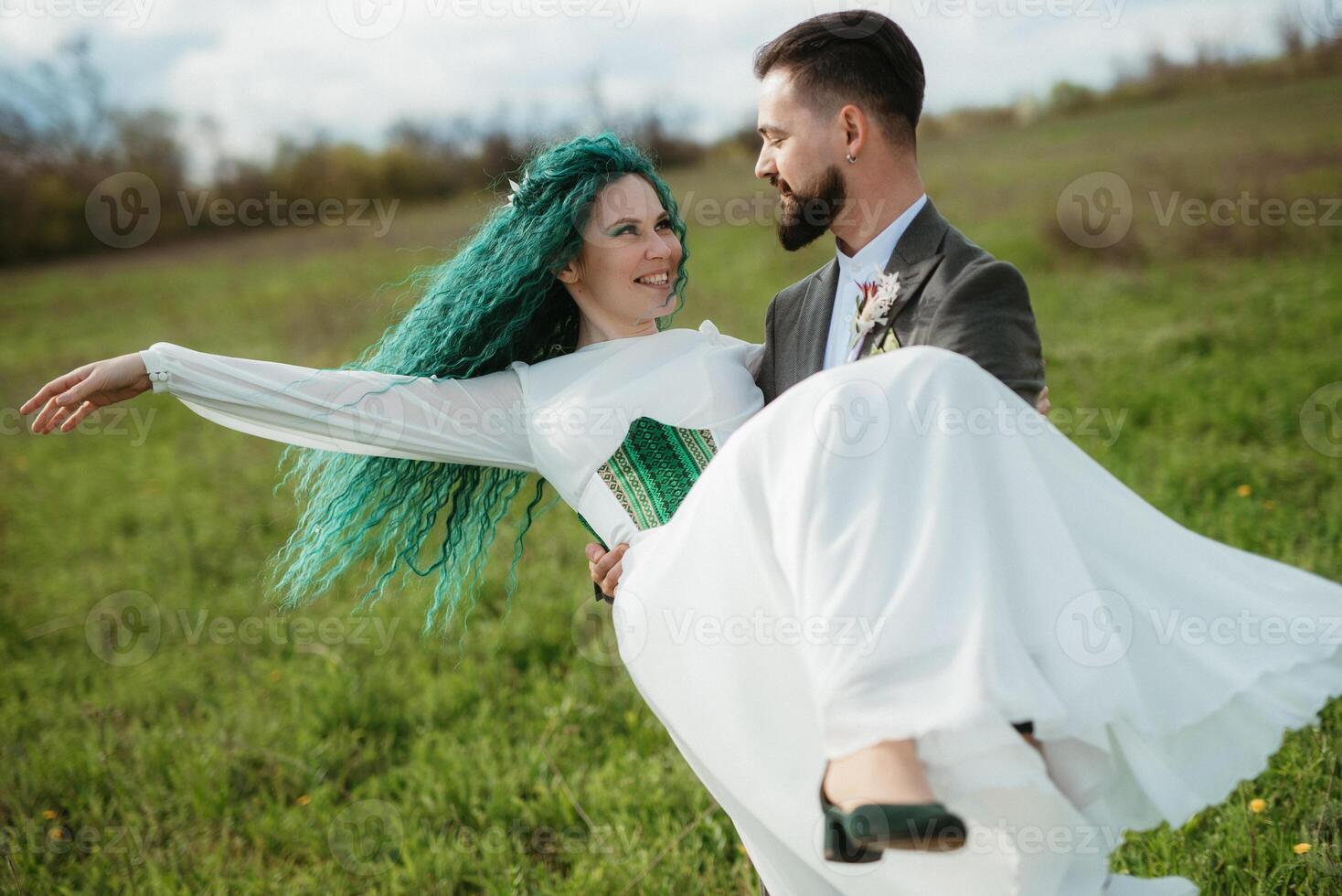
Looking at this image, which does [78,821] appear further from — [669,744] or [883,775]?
[883,775]

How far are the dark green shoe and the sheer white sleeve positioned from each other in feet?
5.42

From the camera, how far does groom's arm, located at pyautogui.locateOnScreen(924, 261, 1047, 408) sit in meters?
2.52

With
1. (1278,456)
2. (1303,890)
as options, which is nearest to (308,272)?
(1278,456)

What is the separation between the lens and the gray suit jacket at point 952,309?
2539 millimetres

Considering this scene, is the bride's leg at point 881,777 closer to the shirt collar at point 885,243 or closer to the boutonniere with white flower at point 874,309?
the boutonniere with white flower at point 874,309

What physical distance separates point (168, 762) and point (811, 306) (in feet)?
10.9

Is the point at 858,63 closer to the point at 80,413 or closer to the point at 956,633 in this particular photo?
the point at 956,633

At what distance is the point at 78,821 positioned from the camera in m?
4.18

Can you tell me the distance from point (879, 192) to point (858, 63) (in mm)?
342

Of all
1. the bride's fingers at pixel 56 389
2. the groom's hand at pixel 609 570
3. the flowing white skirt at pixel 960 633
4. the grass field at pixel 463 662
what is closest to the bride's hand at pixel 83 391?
the bride's fingers at pixel 56 389

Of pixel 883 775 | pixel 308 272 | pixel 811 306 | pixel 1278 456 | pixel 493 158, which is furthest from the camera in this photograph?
pixel 493 158

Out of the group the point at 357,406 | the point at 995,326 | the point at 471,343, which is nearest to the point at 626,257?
the point at 471,343

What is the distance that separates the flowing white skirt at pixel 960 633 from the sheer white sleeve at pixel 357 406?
0.82 metres

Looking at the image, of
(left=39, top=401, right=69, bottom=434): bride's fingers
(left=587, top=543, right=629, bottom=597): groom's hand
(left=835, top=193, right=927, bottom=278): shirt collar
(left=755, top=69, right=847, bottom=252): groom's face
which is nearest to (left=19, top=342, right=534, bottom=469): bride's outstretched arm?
(left=39, top=401, right=69, bottom=434): bride's fingers
